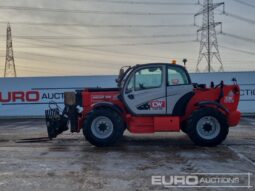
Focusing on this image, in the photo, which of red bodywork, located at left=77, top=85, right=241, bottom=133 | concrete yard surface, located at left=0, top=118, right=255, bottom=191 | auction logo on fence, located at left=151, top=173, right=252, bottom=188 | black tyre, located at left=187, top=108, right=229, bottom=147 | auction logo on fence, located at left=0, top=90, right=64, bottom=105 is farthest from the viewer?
auction logo on fence, located at left=0, top=90, right=64, bottom=105

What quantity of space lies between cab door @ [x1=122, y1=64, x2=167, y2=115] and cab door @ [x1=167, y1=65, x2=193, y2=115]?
0.14 metres

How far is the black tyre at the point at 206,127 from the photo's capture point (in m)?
9.87

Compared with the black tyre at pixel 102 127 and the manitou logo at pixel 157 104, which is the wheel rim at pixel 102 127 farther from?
the manitou logo at pixel 157 104

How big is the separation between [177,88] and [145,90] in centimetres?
88

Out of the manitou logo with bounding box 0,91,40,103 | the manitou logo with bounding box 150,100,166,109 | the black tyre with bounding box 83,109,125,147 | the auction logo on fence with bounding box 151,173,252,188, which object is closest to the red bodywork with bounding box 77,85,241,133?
the manitou logo with bounding box 150,100,166,109

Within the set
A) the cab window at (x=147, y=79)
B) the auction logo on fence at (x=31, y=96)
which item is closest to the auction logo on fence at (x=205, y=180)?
the cab window at (x=147, y=79)

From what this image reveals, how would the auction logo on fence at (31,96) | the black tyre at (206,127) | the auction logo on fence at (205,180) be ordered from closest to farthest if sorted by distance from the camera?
the auction logo on fence at (205,180) → the black tyre at (206,127) → the auction logo on fence at (31,96)

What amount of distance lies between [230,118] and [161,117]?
6.32 ft

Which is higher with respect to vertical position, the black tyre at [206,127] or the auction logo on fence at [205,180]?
the black tyre at [206,127]

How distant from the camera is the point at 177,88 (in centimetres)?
1026

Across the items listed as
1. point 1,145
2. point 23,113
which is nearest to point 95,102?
point 1,145

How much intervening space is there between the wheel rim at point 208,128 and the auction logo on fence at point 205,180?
3.02 m

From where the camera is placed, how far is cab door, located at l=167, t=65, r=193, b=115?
10250 mm

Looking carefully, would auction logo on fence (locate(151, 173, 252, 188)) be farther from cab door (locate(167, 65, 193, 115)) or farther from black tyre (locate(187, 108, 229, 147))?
cab door (locate(167, 65, 193, 115))
